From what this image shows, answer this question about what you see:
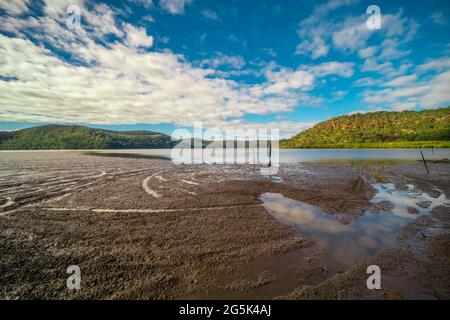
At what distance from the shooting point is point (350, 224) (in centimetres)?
981

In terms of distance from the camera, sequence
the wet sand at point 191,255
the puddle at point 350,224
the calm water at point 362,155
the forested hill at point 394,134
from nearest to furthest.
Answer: the wet sand at point 191,255, the puddle at point 350,224, the calm water at point 362,155, the forested hill at point 394,134

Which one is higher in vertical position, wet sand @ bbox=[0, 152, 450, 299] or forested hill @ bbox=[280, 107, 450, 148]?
forested hill @ bbox=[280, 107, 450, 148]

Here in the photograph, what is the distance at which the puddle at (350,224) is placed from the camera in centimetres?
705

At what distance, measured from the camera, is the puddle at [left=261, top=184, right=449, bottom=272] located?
7.05 m

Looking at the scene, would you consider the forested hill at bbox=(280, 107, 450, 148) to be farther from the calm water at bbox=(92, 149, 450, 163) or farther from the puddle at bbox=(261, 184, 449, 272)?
the puddle at bbox=(261, 184, 449, 272)

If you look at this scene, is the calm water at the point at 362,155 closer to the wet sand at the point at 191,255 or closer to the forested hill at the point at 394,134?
the forested hill at the point at 394,134

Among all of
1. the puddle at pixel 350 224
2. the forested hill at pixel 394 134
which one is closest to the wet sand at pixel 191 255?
the puddle at pixel 350 224

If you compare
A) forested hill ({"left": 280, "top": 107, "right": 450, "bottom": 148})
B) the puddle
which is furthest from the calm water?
the puddle

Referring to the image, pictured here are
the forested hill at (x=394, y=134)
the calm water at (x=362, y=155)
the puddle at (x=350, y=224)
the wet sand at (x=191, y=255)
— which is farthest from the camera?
the forested hill at (x=394, y=134)

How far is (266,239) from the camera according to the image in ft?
26.9

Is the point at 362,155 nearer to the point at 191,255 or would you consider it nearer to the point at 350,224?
the point at 350,224
